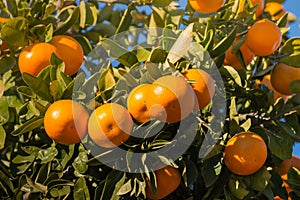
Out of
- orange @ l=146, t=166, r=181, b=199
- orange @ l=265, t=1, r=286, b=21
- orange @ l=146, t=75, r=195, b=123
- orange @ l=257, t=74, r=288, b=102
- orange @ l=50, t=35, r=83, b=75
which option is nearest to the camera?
orange @ l=146, t=75, r=195, b=123

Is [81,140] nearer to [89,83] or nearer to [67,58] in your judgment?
[89,83]

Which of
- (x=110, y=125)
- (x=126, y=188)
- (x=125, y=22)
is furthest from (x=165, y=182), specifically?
(x=125, y=22)

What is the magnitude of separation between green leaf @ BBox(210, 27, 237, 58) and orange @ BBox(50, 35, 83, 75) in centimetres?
29

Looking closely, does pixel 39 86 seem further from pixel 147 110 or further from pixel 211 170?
pixel 211 170

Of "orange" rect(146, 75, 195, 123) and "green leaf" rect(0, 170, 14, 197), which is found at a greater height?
"orange" rect(146, 75, 195, 123)

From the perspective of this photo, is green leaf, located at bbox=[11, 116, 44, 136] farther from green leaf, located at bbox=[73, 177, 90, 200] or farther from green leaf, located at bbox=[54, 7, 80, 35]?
green leaf, located at bbox=[54, 7, 80, 35]

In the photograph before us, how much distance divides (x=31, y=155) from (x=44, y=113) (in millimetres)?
174

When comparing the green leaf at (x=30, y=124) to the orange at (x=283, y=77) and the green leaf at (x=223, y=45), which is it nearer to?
the green leaf at (x=223, y=45)

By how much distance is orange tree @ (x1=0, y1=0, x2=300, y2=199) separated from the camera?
1.20m

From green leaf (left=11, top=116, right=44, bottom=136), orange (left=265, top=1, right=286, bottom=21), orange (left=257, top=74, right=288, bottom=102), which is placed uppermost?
green leaf (left=11, top=116, right=44, bottom=136)

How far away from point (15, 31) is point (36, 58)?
0.10 meters

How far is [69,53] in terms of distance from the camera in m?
1.33

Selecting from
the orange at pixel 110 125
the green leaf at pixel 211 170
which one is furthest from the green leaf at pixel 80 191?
the green leaf at pixel 211 170

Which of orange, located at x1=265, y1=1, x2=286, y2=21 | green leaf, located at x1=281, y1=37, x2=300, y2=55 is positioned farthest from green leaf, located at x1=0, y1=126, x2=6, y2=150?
orange, located at x1=265, y1=1, x2=286, y2=21
